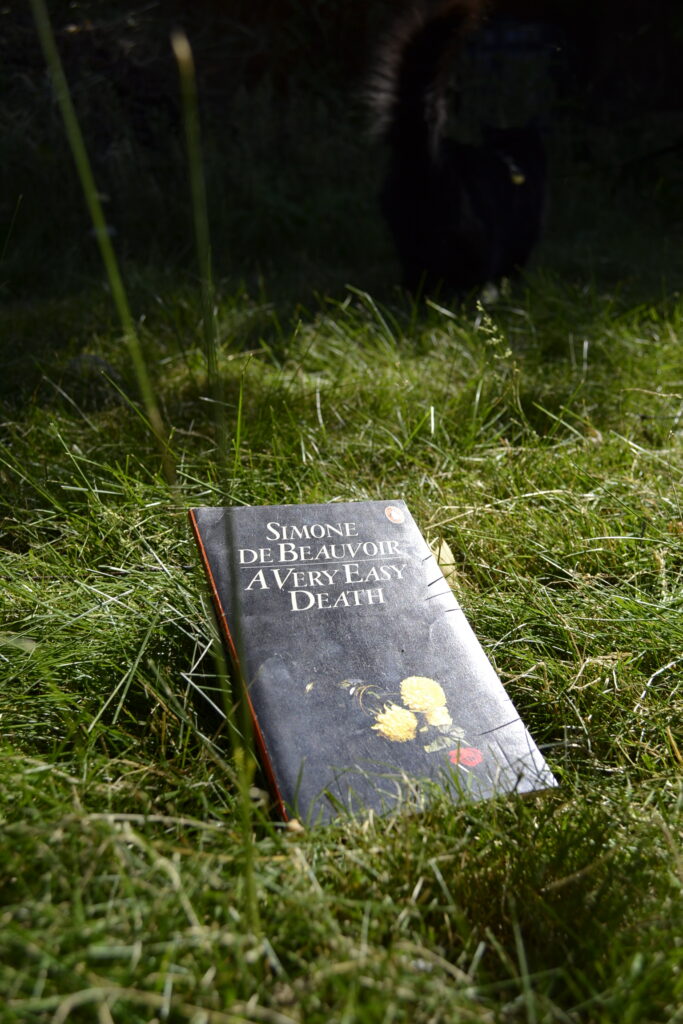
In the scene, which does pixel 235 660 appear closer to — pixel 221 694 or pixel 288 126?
pixel 221 694

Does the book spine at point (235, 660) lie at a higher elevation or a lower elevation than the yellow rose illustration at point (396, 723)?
higher

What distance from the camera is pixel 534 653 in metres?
1.11

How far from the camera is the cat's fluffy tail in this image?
7.84ft

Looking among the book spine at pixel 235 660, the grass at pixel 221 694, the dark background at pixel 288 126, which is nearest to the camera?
the grass at pixel 221 694

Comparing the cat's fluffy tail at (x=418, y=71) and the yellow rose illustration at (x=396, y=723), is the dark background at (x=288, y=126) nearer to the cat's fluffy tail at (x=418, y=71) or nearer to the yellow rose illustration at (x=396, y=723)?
the cat's fluffy tail at (x=418, y=71)

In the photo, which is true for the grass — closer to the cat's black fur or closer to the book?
the book

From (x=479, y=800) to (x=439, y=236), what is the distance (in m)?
2.24

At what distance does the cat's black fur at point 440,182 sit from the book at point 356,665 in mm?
1438

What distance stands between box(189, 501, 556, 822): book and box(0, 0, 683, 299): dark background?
186 cm

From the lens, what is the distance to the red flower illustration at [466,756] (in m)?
0.89

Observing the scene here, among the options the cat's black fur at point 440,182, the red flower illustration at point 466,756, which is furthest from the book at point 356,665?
the cat's black fur at point 440,182

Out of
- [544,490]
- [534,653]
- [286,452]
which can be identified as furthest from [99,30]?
[534,653]

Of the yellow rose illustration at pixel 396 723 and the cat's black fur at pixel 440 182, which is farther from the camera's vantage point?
the cat's black fur at pixel 440 182

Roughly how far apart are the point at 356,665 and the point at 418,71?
7.06 feet
